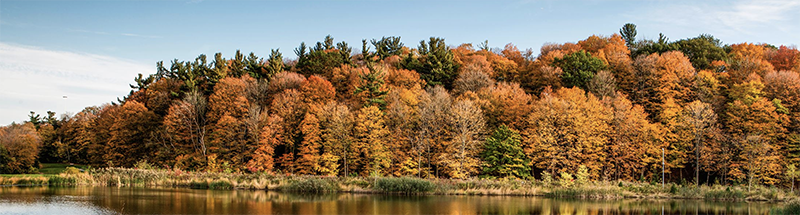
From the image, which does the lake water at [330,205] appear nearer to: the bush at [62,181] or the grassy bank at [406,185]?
the grassy bank at [406,185]

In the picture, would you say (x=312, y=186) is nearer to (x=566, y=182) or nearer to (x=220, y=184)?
(x=220, y=184)

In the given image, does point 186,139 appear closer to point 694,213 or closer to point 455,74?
point 455,74

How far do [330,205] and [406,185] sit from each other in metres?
12.2

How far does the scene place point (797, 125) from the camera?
194 ft

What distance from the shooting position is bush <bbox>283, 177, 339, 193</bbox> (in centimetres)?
4766

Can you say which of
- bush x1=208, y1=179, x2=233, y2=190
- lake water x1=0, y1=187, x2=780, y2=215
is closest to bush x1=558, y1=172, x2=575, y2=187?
lake water x1=0, y1=187, x2=780, y2=215

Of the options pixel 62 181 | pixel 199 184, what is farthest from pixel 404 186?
pixel 62 181

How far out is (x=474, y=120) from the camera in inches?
2408

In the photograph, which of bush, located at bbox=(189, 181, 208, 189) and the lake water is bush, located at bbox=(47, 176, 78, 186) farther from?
the lake water

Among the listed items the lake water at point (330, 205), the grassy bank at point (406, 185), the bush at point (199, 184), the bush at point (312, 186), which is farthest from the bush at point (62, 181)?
the bush at point (312, 186)

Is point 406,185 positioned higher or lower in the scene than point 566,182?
lower

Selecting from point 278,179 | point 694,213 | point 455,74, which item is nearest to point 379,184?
point 278,179

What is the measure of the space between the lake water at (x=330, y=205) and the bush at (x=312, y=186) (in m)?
6.32

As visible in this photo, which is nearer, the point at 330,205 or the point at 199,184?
the point at 330,205
